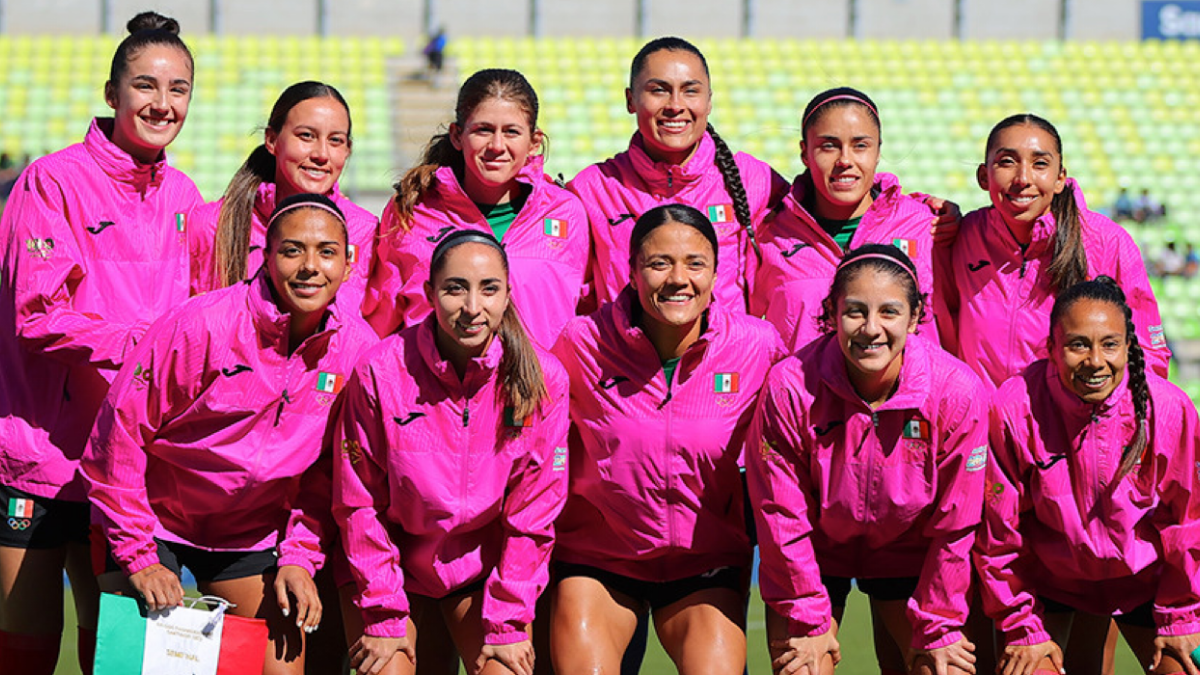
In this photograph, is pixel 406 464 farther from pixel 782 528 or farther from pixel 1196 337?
pixel 1196 337

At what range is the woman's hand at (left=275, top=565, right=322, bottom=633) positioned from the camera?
379 centimetres

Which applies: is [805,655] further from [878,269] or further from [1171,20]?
[1171,20]

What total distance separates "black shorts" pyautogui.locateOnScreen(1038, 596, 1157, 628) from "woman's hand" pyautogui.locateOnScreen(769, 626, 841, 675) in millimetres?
750

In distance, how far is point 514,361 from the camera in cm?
383

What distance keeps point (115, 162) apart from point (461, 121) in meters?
1.06

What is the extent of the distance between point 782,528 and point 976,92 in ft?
47.5

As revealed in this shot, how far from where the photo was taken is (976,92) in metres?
17.2

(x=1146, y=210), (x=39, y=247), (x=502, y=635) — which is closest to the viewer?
(x=502, y=635)

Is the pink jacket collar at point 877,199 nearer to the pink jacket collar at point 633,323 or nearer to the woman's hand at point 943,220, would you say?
the woman's hand at point 943,220

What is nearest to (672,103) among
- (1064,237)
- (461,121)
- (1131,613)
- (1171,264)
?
(461,121)

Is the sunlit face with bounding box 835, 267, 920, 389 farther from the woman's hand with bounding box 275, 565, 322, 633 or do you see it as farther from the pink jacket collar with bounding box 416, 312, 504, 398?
the woman's hand with bounding box 275, 565, 322, 633

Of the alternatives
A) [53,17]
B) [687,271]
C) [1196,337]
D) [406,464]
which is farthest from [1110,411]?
[53,17]

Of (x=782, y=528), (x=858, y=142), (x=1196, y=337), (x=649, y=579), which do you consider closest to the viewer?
(x=782, y=528)

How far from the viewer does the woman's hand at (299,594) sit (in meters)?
3.79
